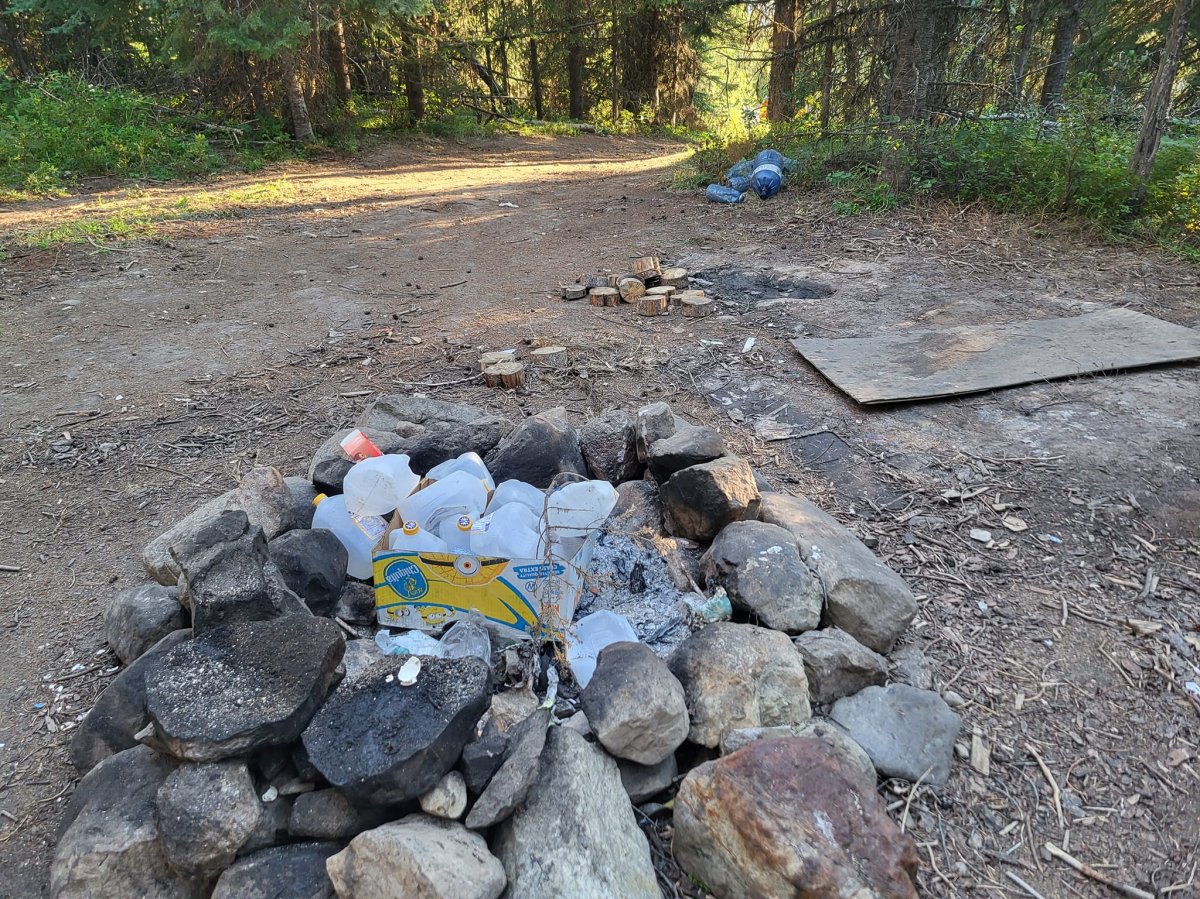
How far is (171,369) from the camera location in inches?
172

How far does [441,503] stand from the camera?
2432mm

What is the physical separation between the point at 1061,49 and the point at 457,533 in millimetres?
13301

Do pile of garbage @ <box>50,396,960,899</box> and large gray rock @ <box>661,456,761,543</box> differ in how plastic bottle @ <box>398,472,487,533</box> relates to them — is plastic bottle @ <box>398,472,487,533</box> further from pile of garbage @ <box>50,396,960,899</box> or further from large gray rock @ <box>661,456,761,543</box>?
large gray rock @ <box>661,456,761,543</box>

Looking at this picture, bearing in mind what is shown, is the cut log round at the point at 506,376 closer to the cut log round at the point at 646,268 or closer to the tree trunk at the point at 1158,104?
the cut log round at the point at 646,268

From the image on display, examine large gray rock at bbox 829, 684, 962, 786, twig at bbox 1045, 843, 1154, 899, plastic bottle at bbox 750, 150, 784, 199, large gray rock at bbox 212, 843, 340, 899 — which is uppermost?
plastic bottle at bbox 750, 150, 784, 199

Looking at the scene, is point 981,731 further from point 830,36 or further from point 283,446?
point 830,36

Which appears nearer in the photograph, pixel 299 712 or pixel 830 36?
pixel 299 712

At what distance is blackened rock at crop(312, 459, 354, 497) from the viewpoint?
105 inches

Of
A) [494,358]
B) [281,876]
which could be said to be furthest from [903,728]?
[494,358]

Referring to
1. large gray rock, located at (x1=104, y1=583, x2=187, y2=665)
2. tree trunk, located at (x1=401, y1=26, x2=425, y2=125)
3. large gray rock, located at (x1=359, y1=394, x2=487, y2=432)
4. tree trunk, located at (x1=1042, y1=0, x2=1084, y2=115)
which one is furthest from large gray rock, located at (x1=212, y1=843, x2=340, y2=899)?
tree trunk, located at (x1=401, y1=26, x2=425, y2=125)

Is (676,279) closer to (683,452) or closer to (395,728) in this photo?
(683,452)

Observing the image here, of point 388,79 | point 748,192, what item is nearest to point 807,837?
point 748,192

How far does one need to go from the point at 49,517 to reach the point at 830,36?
11353 millimetres

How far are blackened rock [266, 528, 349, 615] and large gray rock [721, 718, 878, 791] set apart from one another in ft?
4.19
